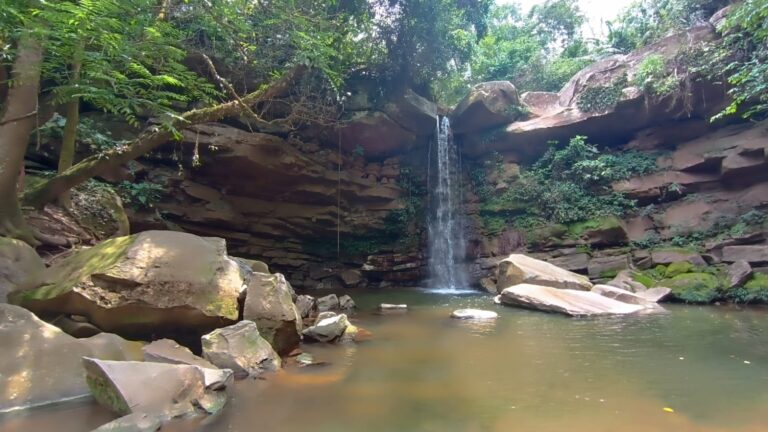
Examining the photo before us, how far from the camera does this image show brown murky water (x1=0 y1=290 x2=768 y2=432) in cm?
301

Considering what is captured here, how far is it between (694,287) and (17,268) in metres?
11.8

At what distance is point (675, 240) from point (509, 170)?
18.6 feet

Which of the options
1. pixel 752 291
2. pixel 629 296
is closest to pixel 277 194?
pixel 629 296

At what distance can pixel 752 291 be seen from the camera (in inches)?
368

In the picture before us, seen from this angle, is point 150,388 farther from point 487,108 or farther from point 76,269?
point 487,108

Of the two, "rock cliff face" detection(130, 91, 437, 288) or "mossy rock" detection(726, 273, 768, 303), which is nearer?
"mossy rock" detection(726, 273, 768, 303)

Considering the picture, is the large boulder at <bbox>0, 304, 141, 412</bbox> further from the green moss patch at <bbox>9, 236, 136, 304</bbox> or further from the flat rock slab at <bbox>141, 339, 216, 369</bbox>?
the green moss patch at <bbox>9, 236, 136, 304</bbox>

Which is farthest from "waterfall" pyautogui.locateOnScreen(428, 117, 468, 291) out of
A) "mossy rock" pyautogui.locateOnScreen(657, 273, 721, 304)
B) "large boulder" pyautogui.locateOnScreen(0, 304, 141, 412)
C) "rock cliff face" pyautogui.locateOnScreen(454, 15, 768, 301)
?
"large boulder" pyautogui.locateOnScreen(0, 304, 141, 412)

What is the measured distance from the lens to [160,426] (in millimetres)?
2807

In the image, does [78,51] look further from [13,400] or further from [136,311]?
[13,400]

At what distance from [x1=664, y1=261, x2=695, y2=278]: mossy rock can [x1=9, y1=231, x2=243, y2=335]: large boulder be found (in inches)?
414

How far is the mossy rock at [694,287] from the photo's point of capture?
9.60 metres

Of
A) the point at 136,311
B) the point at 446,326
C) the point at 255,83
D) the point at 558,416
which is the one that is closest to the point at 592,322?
the point at 446,326

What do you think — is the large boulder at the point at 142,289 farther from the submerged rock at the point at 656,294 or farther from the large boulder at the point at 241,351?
the submerged rock at the point at 656,294
